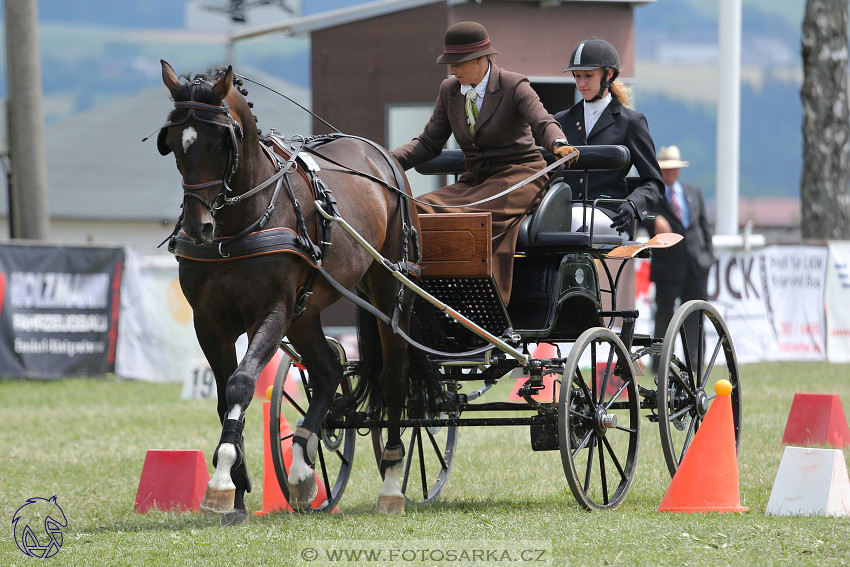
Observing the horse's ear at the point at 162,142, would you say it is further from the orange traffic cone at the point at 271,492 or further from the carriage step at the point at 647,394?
the carriage step at the point at 647,394

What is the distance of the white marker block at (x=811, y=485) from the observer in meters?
5.70

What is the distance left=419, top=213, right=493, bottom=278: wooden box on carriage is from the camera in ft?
20.2

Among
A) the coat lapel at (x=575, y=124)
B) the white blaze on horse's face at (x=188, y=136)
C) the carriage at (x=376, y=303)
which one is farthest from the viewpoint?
the coat lapel at (x=575, y=124)

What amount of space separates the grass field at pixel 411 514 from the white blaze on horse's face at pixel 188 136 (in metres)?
1.68

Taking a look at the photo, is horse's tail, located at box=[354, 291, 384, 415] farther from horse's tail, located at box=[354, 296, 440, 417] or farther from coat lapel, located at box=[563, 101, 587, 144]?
coat lapel, located at box=[563, 101, 587, 144]

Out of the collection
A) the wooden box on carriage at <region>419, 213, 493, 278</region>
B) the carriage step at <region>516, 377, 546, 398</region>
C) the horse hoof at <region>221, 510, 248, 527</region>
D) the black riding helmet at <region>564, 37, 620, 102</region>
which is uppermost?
the black riding helmet at <region>564, 37, 620, 102</region>

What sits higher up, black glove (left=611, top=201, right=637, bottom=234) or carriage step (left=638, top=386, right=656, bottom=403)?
black glove (left=611, top=201, right=637, bottom=234)

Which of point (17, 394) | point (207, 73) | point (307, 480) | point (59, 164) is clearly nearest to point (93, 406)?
point (17, 394)

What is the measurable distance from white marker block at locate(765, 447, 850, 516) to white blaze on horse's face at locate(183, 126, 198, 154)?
10.5 ft

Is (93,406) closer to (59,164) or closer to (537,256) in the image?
(537,256)

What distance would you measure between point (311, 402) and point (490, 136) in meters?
1.76

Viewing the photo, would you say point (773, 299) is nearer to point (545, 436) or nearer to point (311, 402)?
point (545, 436)

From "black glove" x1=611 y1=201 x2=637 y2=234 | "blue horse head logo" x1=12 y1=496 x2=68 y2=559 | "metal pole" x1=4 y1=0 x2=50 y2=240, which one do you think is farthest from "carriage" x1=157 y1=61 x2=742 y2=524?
"metal pole" x1=4 y1=0 x2=50 y2=240

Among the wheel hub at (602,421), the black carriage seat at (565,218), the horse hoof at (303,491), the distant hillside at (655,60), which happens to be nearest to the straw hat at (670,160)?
the black carriage seat at (565,218)
